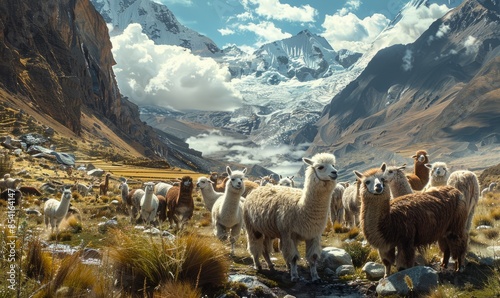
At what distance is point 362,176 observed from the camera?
9352mm

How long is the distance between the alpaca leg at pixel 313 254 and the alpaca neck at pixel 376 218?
41.5 inches

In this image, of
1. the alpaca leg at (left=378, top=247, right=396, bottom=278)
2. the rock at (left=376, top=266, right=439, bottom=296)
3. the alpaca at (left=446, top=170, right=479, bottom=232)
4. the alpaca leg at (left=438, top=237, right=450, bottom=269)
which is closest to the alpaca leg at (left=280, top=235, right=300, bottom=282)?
the alpaca leg at (left=378, top=247, right=396, bottom=278)

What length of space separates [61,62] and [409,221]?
112956 mm

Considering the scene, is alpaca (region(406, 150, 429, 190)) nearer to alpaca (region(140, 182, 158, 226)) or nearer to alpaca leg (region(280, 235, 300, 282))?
alpaca leg (region(280, 235, 300, 282))

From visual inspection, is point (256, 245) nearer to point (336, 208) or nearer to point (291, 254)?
point (291, 254)

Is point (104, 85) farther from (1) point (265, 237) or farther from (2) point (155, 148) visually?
(1) point (265, 237)

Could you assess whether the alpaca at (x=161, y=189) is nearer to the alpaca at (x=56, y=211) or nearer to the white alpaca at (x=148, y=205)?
the white alpaca at (x=148, y=205)

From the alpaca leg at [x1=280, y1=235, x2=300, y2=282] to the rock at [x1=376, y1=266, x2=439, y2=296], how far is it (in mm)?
1777

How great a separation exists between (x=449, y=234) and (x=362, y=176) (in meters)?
2.00

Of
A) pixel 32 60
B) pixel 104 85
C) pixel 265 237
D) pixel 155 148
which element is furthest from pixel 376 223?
pixel 155 148

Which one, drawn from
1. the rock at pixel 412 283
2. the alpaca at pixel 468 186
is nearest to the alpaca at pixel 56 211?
the rock at pixel 412 283

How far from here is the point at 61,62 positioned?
356 ft

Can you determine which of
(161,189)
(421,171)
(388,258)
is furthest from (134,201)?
(388,258)

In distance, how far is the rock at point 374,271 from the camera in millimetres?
8977
